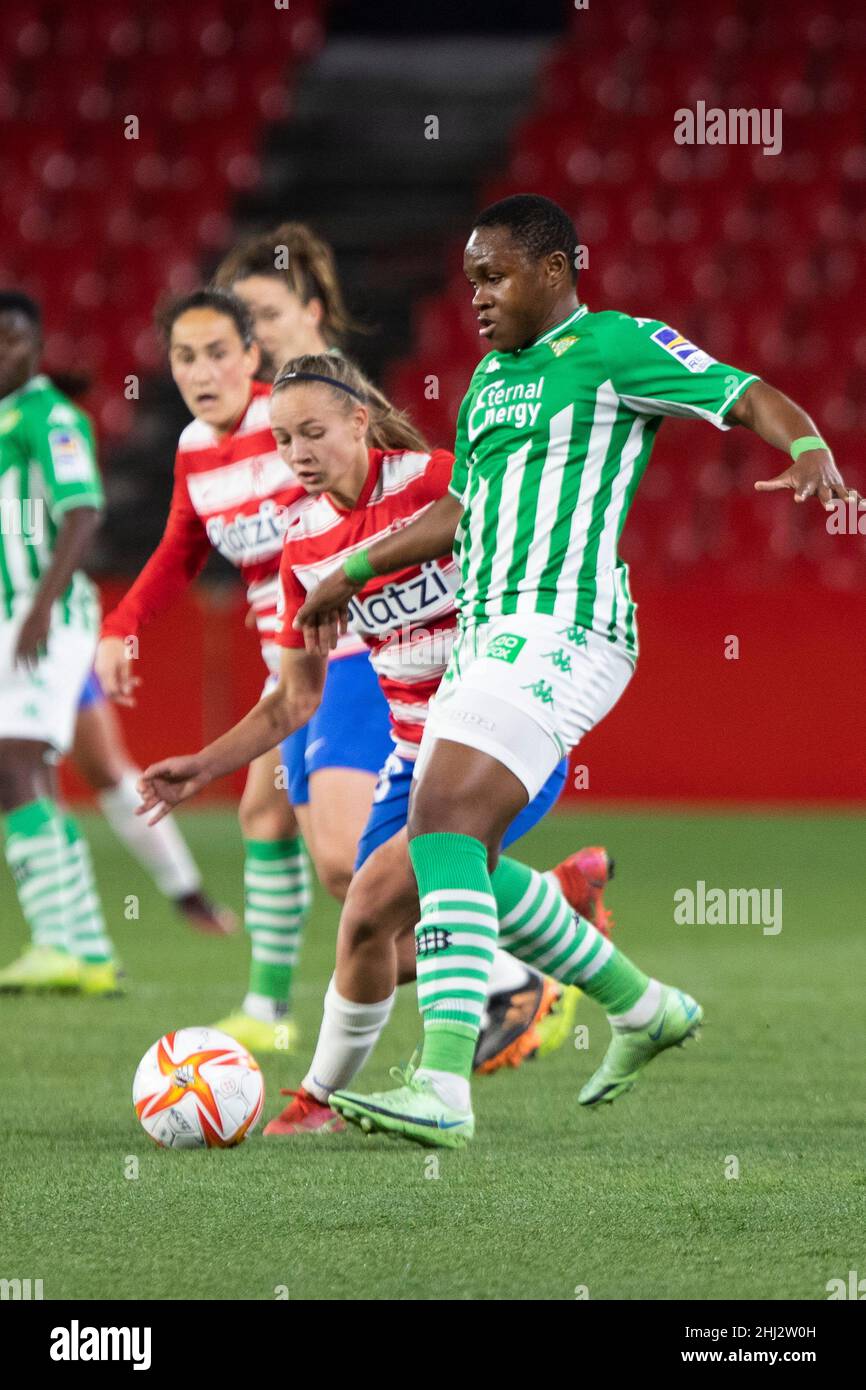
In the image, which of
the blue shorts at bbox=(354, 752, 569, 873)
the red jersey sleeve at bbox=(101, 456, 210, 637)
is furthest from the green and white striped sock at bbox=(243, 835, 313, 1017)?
the blue shorts at bbox=(354, 752, 569, 873)

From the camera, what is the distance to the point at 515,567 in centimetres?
428

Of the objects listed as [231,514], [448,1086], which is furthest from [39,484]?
[448,1086]

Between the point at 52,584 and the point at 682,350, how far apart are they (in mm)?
3116

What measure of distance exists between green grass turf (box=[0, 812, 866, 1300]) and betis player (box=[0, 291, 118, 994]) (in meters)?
0.26

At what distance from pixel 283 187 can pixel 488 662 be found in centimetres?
1394

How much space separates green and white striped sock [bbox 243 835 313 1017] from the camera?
577 cm

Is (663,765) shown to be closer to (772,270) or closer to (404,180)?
(772,270)

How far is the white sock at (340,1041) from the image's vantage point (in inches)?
180

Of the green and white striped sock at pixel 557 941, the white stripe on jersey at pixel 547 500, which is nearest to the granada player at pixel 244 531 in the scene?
the green and white striped sock at pixel 557 941

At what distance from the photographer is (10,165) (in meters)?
16.9

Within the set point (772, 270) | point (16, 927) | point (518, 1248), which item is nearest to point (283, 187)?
point (772, 270)

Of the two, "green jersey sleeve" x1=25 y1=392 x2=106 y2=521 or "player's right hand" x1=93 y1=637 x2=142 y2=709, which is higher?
"green jersey sleeve" x1=25 y1=392 x2=106 y2=521

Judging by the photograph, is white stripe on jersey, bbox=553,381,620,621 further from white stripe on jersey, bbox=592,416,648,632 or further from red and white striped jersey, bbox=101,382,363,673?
red and white striped jersey, bbox=101,382,363,673

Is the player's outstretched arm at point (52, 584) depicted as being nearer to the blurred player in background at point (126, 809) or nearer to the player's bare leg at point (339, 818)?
the blurred player in background at point (126, 809)
